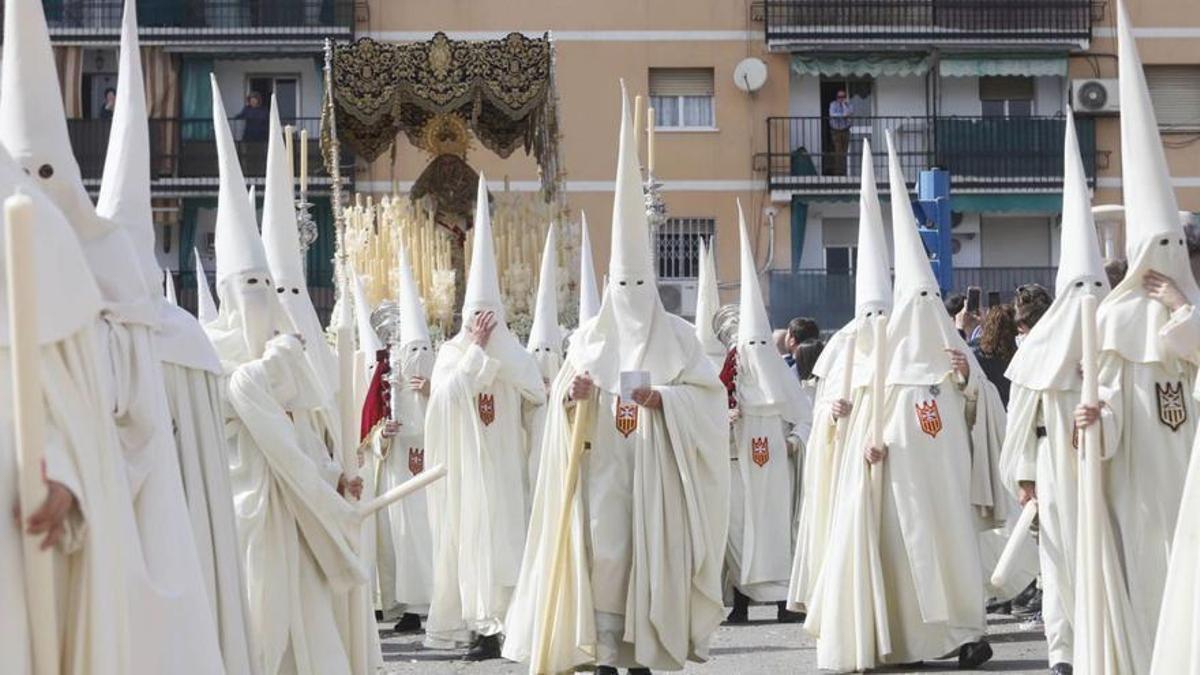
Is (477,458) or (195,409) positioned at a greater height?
(195,409)

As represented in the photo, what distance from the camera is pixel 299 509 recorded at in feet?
38.3

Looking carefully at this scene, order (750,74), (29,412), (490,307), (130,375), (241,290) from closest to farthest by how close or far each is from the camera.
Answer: (29,412)
(130,375)
(241,290)
(490,307)
(750,74)

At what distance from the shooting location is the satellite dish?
1695 inches

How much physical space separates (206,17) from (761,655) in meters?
29.8

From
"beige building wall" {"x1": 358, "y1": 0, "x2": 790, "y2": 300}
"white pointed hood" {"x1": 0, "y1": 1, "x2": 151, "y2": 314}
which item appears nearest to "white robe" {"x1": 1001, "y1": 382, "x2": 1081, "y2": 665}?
"white pointed hood" {"x1": 0, "y1": 1, "x2": 151, "y2": 314}

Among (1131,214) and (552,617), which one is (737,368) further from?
(1131,214)

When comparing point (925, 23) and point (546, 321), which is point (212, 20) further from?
point (546, 321)

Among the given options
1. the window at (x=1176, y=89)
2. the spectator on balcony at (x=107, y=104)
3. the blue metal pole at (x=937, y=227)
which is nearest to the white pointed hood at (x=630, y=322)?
the blue metal pole at (x=937, y=227)

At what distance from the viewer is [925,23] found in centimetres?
4388

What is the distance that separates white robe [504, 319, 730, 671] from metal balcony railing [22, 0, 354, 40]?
29797mm

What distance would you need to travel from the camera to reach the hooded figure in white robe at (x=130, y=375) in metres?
8.04

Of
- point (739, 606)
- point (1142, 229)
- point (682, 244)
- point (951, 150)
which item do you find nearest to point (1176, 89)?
point (951, 150)

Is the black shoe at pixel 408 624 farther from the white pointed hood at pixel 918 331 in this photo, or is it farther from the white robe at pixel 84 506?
the white robe at pixel 84 506

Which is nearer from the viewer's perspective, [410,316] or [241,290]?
[241,290]
